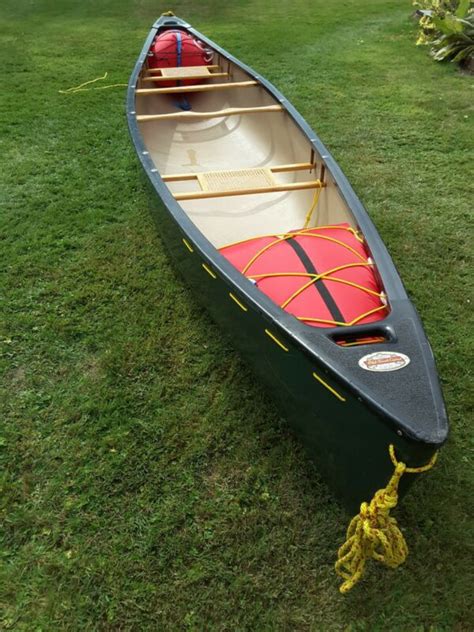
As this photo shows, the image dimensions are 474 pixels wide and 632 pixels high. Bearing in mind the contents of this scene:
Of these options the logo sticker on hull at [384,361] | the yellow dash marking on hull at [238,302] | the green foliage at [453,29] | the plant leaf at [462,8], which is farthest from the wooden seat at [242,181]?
the plant leaf at [462,8]

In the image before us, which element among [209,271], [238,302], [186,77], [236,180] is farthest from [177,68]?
[238,302]

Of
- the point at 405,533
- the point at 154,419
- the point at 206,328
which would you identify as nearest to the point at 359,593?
the point at 405,533

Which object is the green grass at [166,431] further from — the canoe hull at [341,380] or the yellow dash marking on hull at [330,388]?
the yellow dash marking on hull at [330,388]

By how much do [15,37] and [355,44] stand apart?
19.2ft

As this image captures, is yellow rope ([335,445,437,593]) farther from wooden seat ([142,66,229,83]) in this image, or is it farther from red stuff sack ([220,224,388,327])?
wooden seat ([142,66,229,83])

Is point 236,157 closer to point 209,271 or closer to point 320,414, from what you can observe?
point 209,271

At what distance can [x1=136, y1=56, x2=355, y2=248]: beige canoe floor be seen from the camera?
3.98 meters

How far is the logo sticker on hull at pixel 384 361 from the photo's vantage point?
207 centimetres

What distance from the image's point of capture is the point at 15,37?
9.09m

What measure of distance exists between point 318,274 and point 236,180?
1.56m

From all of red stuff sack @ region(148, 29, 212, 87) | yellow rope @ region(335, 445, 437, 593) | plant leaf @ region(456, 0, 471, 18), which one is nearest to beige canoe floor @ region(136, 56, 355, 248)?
red stuff sack @ region(148, 29, 212, 87)

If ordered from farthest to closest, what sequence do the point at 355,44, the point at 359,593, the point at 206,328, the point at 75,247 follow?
1. the point at 355,44
2. the point at 75,247
3. the point at 206,328
4. the point at 359,593

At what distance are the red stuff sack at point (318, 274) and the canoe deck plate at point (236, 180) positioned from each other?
0.97 metres

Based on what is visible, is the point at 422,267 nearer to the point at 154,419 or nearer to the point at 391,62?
the point at 154,419
